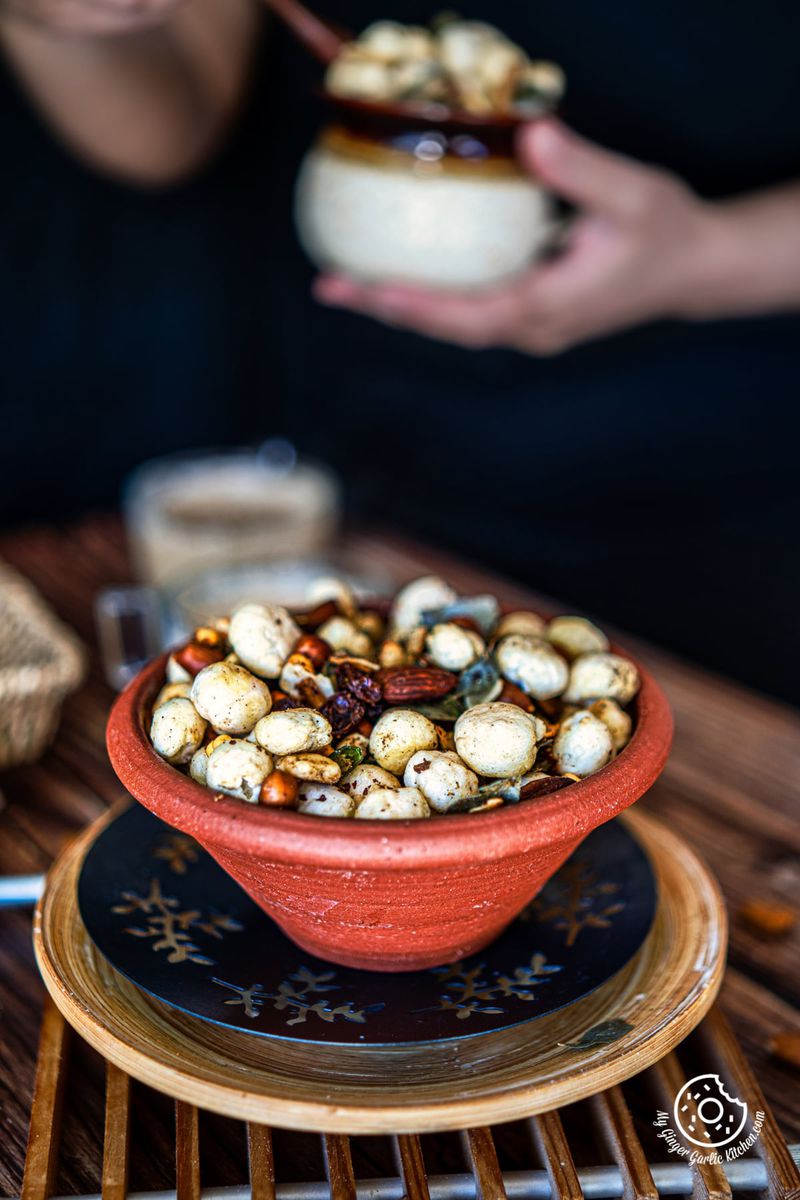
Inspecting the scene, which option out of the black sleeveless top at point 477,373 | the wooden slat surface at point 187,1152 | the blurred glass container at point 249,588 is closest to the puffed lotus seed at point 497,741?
the wooden slat surface at point 187,1152

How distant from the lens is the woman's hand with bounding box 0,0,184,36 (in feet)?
3.10

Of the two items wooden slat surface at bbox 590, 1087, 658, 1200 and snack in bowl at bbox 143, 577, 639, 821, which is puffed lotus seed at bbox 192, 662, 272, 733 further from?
wooden slat surface at bbox 590, 1087, 658, 1200

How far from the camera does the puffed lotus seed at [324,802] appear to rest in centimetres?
48

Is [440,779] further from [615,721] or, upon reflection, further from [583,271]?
[583,271]

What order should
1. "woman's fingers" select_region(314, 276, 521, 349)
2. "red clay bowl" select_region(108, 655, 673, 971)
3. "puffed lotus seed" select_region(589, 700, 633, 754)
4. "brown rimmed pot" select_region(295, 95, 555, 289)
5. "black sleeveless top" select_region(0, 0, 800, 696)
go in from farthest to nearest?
"black sleeveless top" select_region(0, 0, 800, 696)
"woman's fingers" select_region(314, 276, 521, 349)
"brown rimmed pot" select_region(295, 95, 555, 289)
"puffed lotus seed" select_region(589, 700, 633, 754)
"red clay bowl" select_region(108, 655, 673, 971)

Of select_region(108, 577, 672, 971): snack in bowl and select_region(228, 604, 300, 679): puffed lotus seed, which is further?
select_region(228, 604, 300, 679): puffed lotus seed

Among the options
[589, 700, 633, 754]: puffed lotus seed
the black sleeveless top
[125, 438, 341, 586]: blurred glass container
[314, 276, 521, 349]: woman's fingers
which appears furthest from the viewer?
the black sleeveless top

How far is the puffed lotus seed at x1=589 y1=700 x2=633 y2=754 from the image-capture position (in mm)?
550

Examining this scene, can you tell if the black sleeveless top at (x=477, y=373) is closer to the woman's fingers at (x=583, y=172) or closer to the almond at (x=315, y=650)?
the woman's fingers at (x=583, y=172)

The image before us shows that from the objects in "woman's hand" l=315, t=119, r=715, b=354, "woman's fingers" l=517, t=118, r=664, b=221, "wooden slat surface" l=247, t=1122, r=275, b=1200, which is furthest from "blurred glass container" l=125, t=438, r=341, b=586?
"wooden slat surface" l=247, t=1122, r=275, b=1200

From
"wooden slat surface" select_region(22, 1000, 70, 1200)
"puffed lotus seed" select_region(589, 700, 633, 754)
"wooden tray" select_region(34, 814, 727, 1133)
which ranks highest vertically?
"puffed lotus seed" select_region(589, 700, 633, 754)

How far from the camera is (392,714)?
52 cm

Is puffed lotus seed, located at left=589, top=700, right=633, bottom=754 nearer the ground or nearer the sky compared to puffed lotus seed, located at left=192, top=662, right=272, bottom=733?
nearer the ground

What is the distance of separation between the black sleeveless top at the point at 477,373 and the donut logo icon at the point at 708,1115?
0.81m
